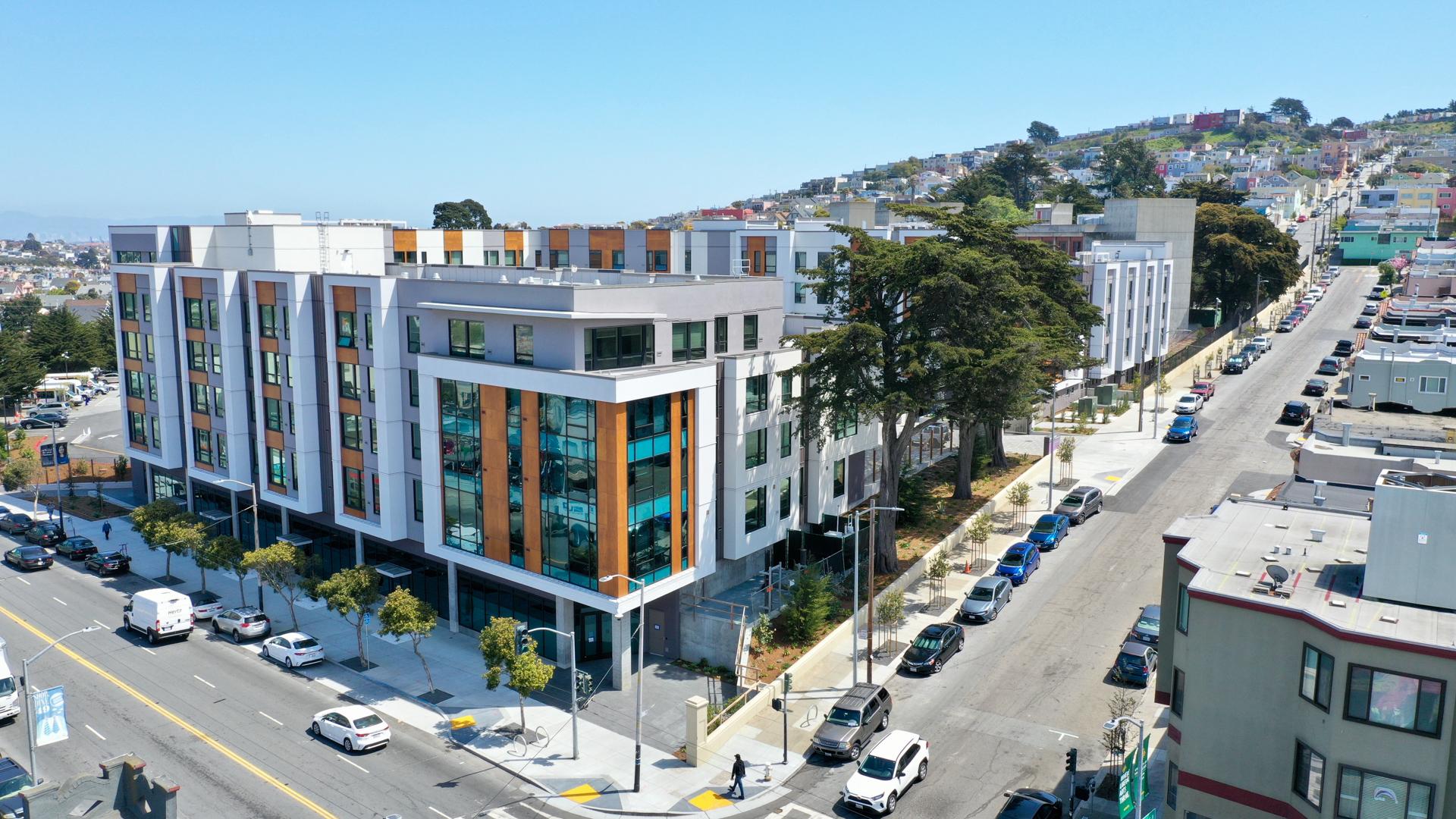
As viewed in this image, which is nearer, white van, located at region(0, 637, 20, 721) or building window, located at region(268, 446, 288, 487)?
white van, located at region(0, 637, 20, 721)

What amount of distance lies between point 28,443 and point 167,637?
6211cm

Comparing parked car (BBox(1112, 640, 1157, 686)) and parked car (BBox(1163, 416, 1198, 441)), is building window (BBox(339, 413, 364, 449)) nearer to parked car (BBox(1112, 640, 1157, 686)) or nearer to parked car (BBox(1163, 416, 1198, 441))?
parked car (BBox(1112, 640, 1157, 686))

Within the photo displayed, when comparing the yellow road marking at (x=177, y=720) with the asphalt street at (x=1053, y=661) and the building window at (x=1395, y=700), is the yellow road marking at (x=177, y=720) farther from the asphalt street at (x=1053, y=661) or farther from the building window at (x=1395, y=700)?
the building window at (x=1395, y=700)

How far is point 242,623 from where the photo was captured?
168 feet

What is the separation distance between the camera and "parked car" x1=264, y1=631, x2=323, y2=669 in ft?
157

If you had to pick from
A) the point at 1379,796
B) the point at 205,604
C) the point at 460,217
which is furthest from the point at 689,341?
the point at 460,217

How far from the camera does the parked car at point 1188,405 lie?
85.0 m

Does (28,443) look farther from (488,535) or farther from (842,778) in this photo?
(842,778)

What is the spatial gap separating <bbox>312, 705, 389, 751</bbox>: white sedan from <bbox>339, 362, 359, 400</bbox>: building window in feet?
61.0

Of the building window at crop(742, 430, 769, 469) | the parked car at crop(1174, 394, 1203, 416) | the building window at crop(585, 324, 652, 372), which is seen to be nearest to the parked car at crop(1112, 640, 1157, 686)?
the building window at crop(742, 430, 769, 469)

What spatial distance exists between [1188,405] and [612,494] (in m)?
59.9

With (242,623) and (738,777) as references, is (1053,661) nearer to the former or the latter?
(738,777)

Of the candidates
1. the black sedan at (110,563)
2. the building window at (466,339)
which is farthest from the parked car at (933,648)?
the black sedan at (110,563)

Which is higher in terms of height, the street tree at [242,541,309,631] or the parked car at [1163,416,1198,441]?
the parked car at [1163,416,1198,441]
